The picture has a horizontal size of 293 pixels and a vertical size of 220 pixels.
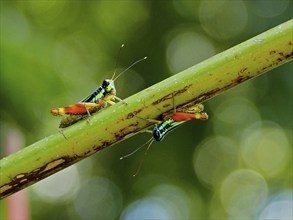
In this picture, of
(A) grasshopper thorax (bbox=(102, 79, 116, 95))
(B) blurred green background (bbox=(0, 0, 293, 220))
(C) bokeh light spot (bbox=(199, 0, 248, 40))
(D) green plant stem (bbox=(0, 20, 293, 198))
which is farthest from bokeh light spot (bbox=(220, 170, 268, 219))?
(D) green plant stem (bbox=(0, 20, 293, 198))

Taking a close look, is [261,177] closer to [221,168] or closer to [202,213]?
[221,168]

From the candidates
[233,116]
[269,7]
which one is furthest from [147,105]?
[269,7]

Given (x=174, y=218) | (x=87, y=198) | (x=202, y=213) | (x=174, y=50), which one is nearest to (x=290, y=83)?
(x=174, y=50)

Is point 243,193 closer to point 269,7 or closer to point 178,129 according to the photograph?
point 178,129

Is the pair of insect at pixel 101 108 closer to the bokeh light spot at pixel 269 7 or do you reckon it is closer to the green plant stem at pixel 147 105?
the green plant stem at pixel 147 105

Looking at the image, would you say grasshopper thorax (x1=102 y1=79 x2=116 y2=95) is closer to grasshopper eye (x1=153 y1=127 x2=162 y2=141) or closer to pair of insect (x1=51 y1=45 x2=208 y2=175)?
pair of insect (x1=51 y1=45 x2=208 y2=175)

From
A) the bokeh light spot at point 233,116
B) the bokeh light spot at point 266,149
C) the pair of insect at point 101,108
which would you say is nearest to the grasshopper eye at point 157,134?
the pair of insect at point 101,108
